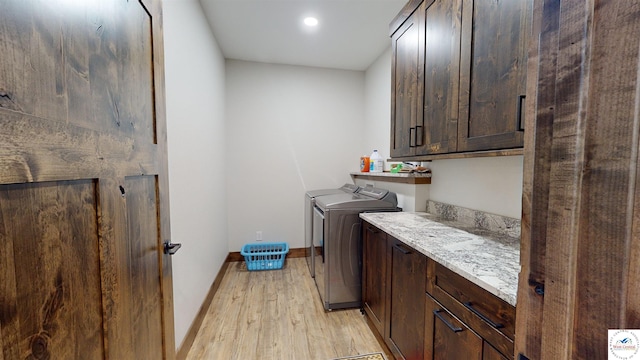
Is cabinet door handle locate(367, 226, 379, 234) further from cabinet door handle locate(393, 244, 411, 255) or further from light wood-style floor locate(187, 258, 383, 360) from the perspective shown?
light wood-style floor locate(187, 258, 383, 360)

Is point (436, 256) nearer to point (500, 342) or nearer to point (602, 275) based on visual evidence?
point (500, 342)

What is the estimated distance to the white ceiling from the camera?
205cm

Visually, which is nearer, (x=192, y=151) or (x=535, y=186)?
(x=535, y=186)

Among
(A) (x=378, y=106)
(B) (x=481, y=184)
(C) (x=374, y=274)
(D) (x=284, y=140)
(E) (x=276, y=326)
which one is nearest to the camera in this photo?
(B) (x=481, y=184)

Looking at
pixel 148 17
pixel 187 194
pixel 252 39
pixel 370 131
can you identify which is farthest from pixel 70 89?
pixel 370 131

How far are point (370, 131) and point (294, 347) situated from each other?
2.48 metres

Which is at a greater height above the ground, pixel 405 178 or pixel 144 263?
pixel 405 178

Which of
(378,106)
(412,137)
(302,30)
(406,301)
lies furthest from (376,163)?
(406,301)

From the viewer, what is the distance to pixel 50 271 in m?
0.53

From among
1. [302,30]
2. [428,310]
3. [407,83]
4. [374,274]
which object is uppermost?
[302,30]

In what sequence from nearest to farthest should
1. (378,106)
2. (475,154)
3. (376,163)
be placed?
(475,154), (376,163), (378,106)

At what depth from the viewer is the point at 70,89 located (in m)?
0.58

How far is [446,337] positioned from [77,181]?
140cm

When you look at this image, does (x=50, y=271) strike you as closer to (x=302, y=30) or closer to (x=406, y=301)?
(x=406, y=301)
